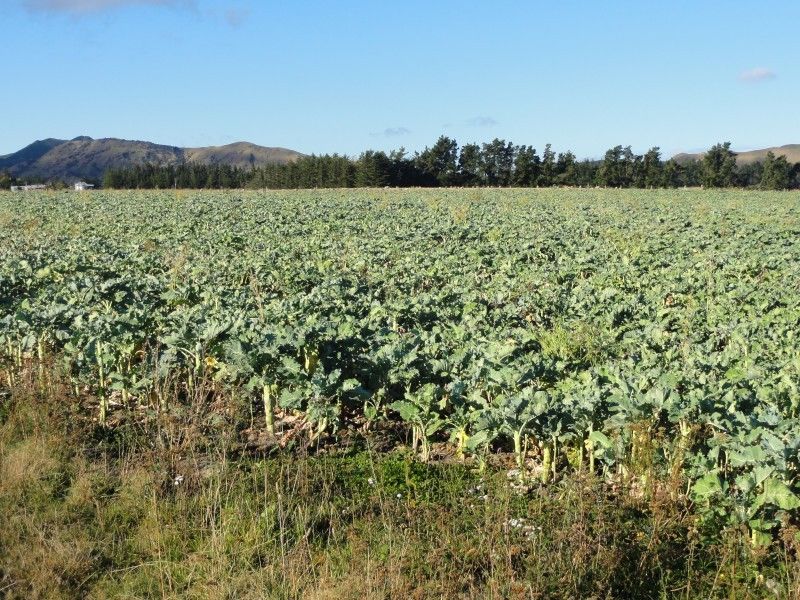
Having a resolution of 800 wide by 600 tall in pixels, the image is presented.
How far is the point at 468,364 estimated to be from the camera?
6.27 meters

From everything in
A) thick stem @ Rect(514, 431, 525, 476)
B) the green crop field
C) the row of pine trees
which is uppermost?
the row of pine trees

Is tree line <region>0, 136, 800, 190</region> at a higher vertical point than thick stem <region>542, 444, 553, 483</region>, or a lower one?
higher

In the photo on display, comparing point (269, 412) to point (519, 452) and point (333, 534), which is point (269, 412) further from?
point (519, 452)

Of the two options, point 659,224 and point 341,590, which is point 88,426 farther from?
point 659,224

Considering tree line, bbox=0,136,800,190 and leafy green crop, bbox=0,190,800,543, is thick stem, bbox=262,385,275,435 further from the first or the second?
tree line, bbox=0,136,800,190

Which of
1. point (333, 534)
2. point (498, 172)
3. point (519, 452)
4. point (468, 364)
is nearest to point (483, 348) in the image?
point (468, 364)

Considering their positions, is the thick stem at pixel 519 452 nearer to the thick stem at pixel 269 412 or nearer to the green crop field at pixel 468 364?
the green crop field at pixel 468 364

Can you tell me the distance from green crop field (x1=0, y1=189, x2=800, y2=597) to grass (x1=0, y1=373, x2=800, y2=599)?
27 cm

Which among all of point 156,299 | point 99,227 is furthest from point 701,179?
point 156,299

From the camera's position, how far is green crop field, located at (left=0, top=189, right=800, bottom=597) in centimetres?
488

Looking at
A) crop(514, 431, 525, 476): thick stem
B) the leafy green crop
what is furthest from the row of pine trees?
crop(514, 431, 525, 476): thick stem

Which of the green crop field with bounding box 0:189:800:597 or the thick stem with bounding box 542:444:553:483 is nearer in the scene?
the green crop field with bounding box 0:189:800:597

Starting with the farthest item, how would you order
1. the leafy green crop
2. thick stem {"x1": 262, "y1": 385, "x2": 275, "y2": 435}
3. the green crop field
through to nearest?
thick stem {"x1": 262, "y1": 385, "x2": 275, "y2": 435} → the leafy green crop → the green crop field

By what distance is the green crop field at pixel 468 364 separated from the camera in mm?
4879
